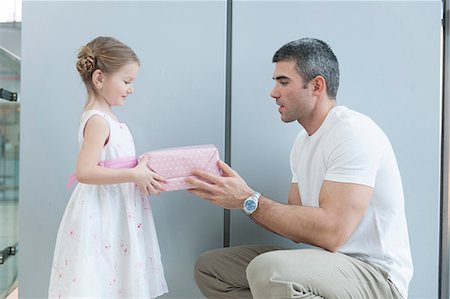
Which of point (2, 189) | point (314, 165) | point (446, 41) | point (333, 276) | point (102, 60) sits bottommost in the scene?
point (333, 276)

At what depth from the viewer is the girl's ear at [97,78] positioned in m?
1.30

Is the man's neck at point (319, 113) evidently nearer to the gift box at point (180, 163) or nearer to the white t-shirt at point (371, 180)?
the white t-shirt at point (371, 180)

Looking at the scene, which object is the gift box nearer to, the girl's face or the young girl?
the young girl

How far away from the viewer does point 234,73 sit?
1565 millimetres

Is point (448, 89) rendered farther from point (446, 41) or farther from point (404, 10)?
point (404, 10)

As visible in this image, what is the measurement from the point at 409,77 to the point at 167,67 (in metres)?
0.89

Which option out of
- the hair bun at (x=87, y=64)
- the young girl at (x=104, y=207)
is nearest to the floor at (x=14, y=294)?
the young girl at (x=104, y=207)

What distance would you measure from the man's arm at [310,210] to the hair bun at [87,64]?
44 cm

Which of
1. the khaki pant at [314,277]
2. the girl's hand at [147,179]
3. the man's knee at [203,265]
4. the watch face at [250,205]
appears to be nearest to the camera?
the khaki pant at [314,277]

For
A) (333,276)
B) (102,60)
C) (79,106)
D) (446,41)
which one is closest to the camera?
(333,276)

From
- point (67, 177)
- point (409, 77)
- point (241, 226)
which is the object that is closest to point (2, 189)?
point (67, 177)

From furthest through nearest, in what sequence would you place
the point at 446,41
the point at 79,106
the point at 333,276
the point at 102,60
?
the point at 446,41
the point at 79,106
the point at 102,60
the point at 333,276

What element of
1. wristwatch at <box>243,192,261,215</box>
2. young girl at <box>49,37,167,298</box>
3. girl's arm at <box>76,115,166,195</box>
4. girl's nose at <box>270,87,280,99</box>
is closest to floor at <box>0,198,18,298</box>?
young girl at <box>49,37,167,298</box>

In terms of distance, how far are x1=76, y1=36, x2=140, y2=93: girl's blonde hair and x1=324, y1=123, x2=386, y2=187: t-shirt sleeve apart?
682 millimetres
